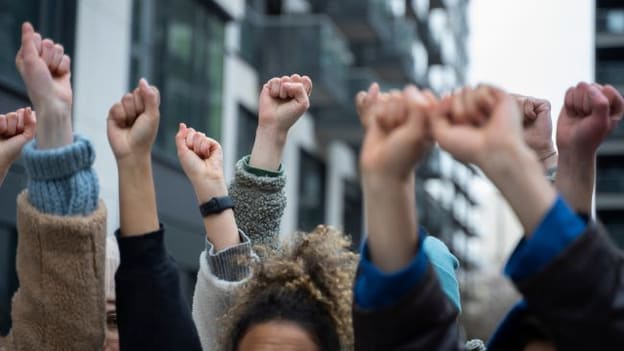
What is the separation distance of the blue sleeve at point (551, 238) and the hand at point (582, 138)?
524 millimetres

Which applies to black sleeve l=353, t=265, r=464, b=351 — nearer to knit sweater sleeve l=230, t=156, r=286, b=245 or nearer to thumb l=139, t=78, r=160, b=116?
thumb l=139, t=78, r=160, b=116

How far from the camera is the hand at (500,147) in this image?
85.0 inches

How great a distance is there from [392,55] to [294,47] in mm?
10414

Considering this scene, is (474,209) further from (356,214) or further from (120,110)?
(120,110)

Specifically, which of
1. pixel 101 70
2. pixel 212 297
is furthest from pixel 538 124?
pixel 101 70

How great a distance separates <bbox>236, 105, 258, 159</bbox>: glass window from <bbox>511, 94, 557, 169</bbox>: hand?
55.6 ft

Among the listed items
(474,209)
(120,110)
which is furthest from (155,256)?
(474,209)

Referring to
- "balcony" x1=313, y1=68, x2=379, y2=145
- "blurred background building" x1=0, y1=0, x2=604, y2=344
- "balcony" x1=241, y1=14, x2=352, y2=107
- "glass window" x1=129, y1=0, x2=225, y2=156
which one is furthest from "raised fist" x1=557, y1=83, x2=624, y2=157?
"balcony" x1=313, y1=68, x2=379, y2=145

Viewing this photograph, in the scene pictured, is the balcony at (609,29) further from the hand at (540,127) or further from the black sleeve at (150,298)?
the black sleeve at (150,298)

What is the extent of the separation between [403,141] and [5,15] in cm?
1063

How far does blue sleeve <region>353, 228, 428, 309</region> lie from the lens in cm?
223

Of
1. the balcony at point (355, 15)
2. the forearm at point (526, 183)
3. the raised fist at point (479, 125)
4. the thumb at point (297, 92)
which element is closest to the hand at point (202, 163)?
the thumb at point (297, 92)

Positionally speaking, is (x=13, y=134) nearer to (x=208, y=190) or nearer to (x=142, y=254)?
(x=208, y=190)

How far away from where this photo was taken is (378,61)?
3353cm
